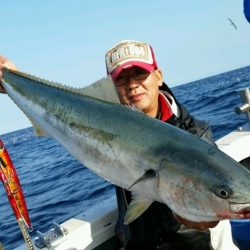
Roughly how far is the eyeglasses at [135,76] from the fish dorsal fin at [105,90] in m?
0.88

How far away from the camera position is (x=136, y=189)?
2.42 meters

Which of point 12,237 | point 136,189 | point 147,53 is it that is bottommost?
point 12,237

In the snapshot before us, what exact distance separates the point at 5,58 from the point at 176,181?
2.59 m

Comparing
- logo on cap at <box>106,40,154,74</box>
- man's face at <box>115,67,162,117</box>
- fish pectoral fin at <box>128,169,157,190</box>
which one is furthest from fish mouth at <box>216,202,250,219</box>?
logo on cap at <box>106,40,154,74</box>

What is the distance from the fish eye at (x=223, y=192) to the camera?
2145mm

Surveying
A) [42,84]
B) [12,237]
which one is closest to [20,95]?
[42,84]

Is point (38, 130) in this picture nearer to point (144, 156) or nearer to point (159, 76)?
point (144, 156)

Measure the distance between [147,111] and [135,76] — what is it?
0.39 m

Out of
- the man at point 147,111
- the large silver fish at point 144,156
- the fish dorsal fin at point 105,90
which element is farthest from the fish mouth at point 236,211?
the man at point 147,111

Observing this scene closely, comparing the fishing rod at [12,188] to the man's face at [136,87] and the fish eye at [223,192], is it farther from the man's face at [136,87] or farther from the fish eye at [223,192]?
the fish eye at [223,192]

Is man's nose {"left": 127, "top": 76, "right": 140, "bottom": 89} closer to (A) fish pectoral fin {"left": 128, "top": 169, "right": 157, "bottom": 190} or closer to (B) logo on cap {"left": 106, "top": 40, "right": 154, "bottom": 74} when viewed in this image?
(B) logo on cap {"left": 106, "top": 40, "right": 154, "bottom": 74}

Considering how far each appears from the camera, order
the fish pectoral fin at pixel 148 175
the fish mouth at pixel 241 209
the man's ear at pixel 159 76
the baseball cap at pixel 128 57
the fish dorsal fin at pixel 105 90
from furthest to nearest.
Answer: the man's ear at pixel 159 76 → the baseball cap at pixel 128 57 → the fish dorsal fin at pixel 105 90 → the fish pectoral fin at pixel 148 175 → the fish mouth at pixel 241 209

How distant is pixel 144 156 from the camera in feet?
7.89

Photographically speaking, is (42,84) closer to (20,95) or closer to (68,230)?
(20,95)
